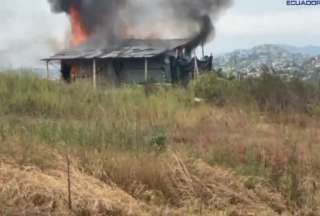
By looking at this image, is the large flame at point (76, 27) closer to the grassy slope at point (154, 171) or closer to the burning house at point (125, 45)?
the burning house at point (125, 45)

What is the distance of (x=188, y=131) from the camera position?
35.3 ft

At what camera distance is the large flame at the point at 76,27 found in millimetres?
42469

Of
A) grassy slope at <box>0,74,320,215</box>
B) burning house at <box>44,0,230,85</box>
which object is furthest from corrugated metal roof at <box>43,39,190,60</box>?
grassy slope at <box>0,74,320,215</box>

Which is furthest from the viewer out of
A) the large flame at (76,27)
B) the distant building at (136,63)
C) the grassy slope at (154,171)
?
the large flame at (76,27)

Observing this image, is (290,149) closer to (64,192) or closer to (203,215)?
(203,215)

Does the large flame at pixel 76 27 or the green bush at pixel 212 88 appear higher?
the large flame at pixel 76 27

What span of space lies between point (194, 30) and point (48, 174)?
32.6 meters

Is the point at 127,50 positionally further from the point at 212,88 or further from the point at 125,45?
the point at 212,88

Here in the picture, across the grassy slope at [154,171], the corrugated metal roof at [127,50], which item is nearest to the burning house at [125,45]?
the corrugated metal roof at [127,50]

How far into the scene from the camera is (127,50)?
34.8m

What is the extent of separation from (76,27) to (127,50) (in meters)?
9.70

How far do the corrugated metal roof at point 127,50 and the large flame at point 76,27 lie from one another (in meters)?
4.22

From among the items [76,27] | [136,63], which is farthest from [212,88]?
[76,27]

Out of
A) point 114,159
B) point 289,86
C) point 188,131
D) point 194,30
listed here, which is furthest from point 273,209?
point 194,30
